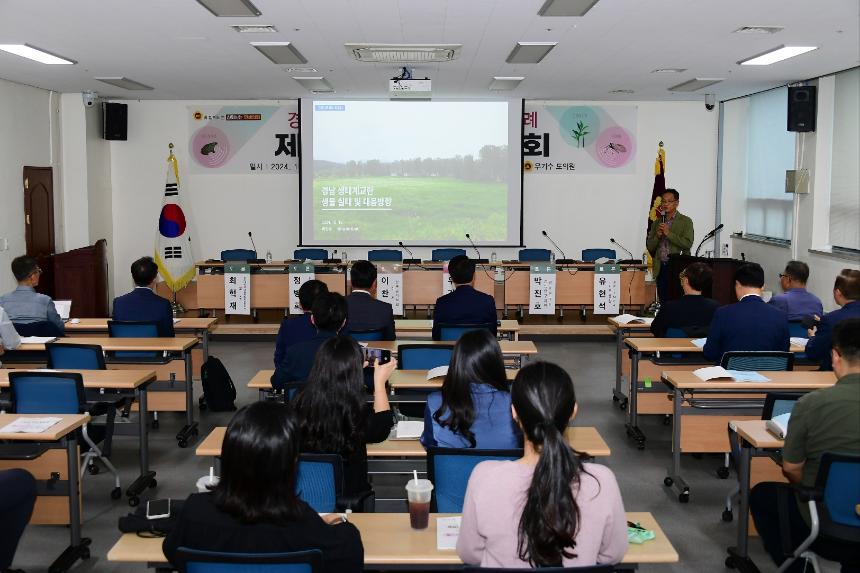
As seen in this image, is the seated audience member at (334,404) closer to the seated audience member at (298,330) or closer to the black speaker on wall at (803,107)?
the seated audience member at (298,330)

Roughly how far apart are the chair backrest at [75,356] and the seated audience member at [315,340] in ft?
4.72

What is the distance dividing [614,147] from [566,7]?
21.2 feet

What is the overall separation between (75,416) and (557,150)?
9.28 m

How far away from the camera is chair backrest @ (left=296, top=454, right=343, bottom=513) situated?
9.88 ft

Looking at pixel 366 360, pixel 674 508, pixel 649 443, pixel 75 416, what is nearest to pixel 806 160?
pixel 649 443

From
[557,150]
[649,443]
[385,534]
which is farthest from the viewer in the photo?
[557,150]

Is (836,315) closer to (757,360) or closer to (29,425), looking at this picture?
(757,360)

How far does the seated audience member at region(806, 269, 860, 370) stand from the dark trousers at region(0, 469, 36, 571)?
4386 mm

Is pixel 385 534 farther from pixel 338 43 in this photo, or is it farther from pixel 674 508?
pixel 338 43

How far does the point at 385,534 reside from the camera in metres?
2.71

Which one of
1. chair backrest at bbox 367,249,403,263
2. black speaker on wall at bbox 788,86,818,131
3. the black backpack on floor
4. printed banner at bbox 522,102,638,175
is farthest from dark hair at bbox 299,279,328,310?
printed banner at bbox 522,102,638,175

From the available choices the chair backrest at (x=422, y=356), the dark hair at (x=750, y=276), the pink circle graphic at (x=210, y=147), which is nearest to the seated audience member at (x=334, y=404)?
the chair backrest at (x=422, y=356)

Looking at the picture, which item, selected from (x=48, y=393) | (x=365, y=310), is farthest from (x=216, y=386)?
(x=48, y=393)

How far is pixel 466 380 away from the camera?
3.28 metres
